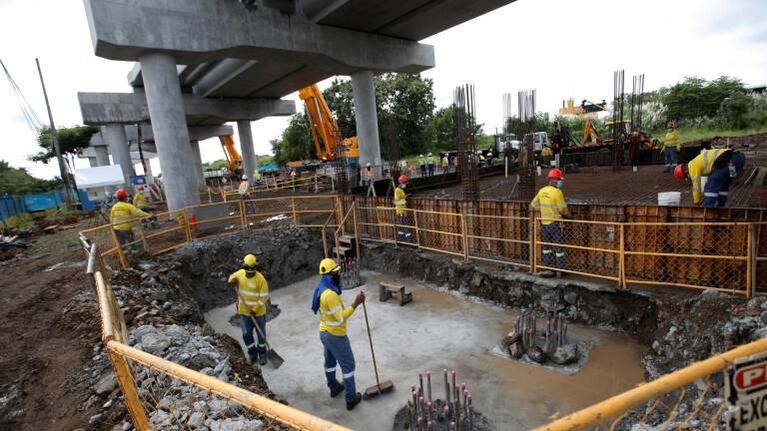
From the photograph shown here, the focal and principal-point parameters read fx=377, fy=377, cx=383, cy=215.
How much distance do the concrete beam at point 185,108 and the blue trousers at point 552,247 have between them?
22827mm

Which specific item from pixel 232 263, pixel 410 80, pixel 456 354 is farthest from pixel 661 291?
pixel 410 80

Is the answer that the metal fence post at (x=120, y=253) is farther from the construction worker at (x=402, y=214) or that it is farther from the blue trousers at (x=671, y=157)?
the blue trousers at (x=671, y=157)

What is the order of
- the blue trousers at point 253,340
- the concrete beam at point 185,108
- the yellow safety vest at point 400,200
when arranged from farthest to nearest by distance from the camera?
the concrete beam at point 185,108, the yellow safety vest at point 400,200, the blue trousers at point 253,340

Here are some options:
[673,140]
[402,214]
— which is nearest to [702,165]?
[402,214]

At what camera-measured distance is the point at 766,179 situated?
404 inches

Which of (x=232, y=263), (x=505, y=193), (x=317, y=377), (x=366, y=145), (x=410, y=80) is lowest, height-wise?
(x=317, y=377)

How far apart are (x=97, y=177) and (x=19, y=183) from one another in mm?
21884

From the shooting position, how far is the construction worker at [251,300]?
6098 millimetres

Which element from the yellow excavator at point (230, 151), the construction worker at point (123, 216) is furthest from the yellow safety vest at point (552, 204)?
the yellow excavator at point (230, 151)

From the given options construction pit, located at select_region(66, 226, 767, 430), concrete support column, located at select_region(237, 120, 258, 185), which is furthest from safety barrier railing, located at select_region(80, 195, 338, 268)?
concrete support column, located at select_region(237, 120, 258, 185)

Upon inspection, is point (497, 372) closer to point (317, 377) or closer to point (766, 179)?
point (317, 377)

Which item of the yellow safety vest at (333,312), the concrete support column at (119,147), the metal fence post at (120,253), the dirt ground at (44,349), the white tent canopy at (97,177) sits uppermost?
the concrete support column at (119,147)

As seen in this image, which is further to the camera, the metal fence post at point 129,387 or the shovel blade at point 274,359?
the shovel blade at point 274,359

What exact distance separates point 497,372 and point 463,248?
342 centimetres
